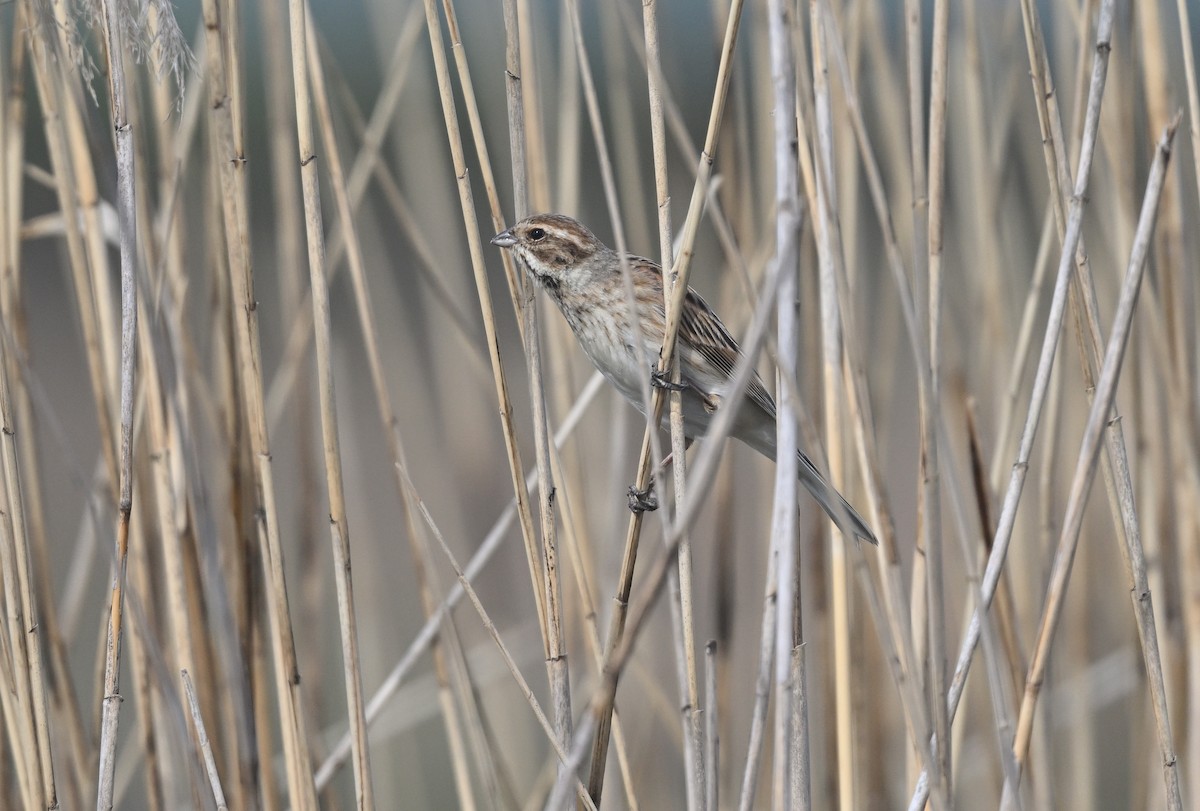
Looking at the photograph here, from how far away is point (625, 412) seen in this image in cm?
312

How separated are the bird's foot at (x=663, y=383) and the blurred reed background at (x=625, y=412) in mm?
179

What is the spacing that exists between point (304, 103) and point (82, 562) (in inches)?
61.9

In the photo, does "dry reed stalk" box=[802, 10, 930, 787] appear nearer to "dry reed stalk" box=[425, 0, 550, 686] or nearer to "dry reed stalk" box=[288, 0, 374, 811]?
"dry reed stalk" box=[425, 0, 550, 686]

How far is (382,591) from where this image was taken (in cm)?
410

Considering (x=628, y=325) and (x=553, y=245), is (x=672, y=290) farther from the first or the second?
(x=553, y=245)

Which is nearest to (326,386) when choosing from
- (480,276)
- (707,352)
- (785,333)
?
(480,276)

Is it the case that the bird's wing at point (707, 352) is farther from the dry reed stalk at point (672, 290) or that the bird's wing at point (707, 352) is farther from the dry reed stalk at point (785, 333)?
the dry reed stalk at point (785, 333)

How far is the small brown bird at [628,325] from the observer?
2590mm

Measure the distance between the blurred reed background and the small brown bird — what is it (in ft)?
0.28

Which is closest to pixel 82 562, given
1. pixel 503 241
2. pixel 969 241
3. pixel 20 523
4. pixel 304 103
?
pixel 20 523

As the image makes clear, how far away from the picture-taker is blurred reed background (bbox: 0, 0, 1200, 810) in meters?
1.57

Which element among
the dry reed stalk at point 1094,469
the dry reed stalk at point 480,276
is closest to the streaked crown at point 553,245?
the dry reed stalk at point 480,276

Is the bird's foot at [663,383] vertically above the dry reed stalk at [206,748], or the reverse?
the bird's foot at [663,383]

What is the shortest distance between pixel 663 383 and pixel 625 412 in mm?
1096
